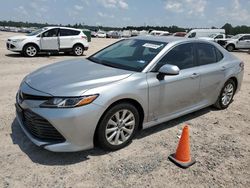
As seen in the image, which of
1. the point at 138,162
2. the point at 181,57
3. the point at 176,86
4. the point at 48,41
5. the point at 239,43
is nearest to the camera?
the point at 138,162

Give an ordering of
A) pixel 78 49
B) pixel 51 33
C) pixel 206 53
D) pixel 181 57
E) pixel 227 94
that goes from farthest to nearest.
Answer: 1. pixel 78 49
2. pixel 51 33
3. pixel 227 94
4. pixel 206 53
5. pixel 181 57

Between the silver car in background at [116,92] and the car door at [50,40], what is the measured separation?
30.9 feet

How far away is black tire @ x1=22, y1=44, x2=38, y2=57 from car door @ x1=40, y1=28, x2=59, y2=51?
40cm

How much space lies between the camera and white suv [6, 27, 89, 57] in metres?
13.1

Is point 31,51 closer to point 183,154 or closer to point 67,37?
point 67,37

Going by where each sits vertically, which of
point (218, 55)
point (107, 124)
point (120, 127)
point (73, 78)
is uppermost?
point (218, 55)

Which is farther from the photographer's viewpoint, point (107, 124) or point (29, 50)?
point (29, 50)

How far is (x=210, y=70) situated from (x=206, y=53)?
0.37 meters

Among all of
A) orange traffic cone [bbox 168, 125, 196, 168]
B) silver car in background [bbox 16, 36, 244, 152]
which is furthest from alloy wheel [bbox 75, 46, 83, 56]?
orange traffic cone [bbox 168, 125, 196, 168]

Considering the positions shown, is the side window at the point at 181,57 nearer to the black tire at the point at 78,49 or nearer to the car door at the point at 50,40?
the car door at the point at 50,40

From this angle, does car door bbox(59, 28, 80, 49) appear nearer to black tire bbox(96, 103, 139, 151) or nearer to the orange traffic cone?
black tire bbox(96, 103, 139, 151)

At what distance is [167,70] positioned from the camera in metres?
3.79

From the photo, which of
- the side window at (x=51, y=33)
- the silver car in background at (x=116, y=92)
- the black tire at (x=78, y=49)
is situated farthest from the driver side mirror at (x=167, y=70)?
the black tire at (x=78, y=49)

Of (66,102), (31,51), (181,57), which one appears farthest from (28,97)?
(31,51)
